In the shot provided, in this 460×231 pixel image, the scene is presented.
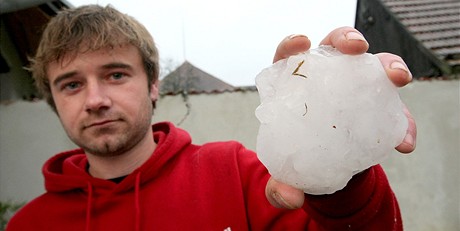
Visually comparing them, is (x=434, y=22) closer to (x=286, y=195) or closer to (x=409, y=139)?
(x=409, y=139)

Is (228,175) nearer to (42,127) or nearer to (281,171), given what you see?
(281,171)

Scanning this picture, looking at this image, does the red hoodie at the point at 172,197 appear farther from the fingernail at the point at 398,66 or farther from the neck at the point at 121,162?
the fingernail at the point at 398,66

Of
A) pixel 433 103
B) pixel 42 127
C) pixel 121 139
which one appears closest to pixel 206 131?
pixel 42 127

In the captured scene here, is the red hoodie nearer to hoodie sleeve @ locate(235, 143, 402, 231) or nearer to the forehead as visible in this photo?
hoodie sleeve @ locate(235, 143, 402, 231)

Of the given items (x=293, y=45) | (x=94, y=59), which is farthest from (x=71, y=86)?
(x=293, y=45)

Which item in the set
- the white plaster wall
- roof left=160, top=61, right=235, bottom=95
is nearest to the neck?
the white plaster wall

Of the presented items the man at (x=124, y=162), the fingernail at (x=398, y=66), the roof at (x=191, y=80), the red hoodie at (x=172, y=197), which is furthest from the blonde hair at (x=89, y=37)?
the roof at (x=191, y=80)
